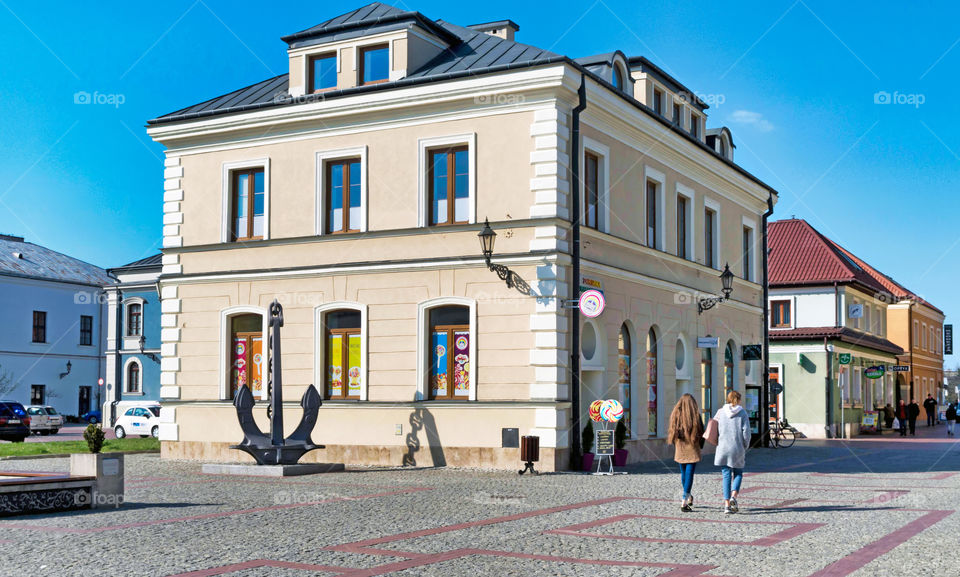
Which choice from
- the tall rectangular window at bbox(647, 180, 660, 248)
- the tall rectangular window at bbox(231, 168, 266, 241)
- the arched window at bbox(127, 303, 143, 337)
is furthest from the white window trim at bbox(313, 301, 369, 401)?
the arched window at bbox(127, 303, 143, 337)

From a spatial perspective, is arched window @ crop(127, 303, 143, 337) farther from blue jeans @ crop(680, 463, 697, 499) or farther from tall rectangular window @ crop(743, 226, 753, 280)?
blue jeans @ crop(680, 463, 697, 499)

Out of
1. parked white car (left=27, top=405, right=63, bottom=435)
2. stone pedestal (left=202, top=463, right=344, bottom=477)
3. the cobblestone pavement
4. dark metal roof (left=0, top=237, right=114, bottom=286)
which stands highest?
dark metal roof (left=0, top=237, right=114, bottom=286)

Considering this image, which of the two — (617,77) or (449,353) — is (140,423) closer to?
(449,353)

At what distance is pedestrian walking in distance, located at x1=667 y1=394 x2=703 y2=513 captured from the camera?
46.1ft

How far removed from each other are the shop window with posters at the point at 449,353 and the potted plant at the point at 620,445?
10.7ft

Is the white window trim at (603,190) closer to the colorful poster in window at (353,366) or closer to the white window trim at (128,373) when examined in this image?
the colorful poster in window at (353,366)

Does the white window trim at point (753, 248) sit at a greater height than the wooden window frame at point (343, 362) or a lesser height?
greater

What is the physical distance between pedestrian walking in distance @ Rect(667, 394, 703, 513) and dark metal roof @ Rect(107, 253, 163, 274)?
151 feet

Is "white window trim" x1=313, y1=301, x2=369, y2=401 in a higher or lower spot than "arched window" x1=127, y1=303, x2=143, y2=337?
lower

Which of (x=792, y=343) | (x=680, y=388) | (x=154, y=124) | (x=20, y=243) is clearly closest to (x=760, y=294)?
(x=680, y=388)

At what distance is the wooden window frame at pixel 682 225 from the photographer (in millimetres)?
27469

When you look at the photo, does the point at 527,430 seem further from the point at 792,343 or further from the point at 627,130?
the point at 792,343

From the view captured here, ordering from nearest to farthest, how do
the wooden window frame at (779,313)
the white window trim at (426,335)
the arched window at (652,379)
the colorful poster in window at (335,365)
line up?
the white window trim at (426,335) < the colorful poster in window at (335,365) < the arched window at (652,379) < the wooden window frame at (779,313)

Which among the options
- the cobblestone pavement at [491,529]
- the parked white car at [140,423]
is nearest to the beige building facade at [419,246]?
the cobblestone pavement at [491,529]
